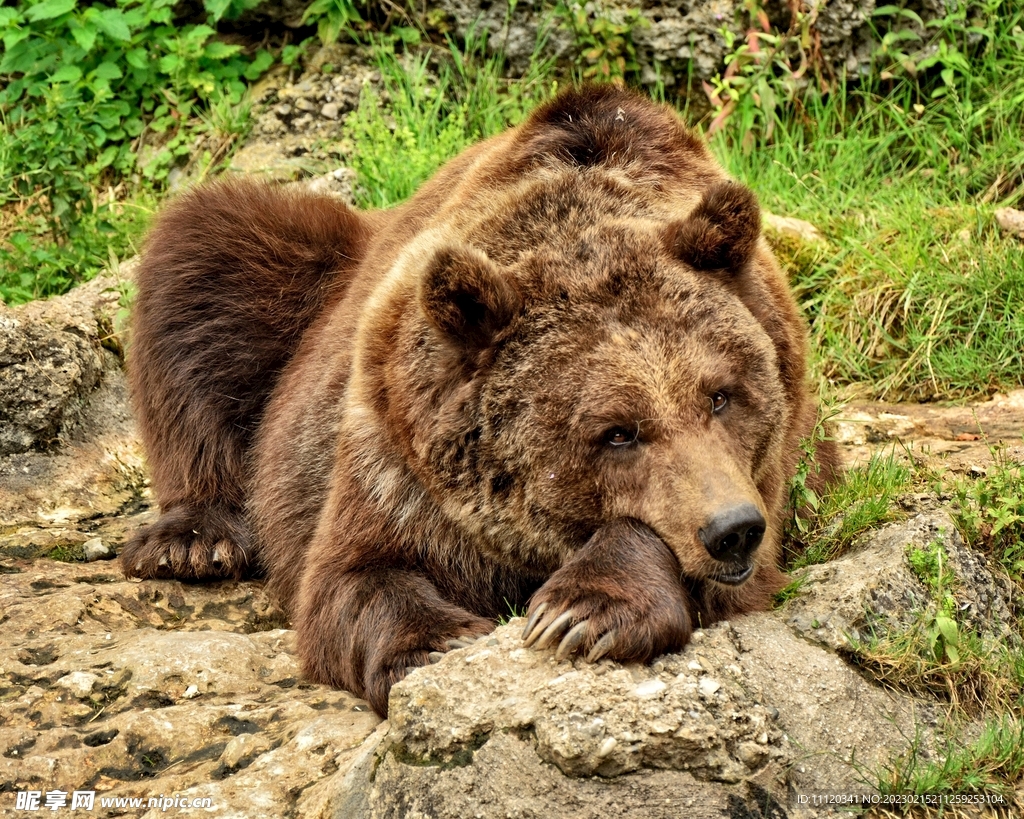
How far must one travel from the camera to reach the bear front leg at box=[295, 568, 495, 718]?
352cm

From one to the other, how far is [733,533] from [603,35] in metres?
5.06

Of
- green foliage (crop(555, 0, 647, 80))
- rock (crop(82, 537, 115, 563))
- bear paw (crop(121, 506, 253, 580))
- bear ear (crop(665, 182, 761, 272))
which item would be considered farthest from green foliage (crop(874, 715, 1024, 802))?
green foliage (crop(555, 0, 647, 80))

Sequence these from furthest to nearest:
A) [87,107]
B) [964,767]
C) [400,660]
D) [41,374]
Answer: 1. [87,107]
2. [41,374]
3. [400,660]
4. [964,767]

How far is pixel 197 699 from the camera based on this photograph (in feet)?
12.3

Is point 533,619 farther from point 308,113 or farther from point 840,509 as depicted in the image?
point 308,113

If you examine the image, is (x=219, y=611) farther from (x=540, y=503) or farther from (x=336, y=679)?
(x=540, y=503)

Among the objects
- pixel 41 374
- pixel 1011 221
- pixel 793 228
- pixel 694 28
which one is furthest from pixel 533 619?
pixel 694 28

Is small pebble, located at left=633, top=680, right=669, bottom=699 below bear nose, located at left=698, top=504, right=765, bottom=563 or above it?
below

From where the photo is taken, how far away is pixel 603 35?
7.47 meters

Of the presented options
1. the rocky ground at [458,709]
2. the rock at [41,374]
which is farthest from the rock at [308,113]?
the rocky ground at [458,709]

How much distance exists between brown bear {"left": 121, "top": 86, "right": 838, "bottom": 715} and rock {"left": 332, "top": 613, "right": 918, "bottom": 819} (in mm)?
138

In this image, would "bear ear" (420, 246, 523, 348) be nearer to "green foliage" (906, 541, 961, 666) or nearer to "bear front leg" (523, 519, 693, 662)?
"bear front leg" (523, 519, 693, 662)

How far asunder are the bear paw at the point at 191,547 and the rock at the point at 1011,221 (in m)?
4.18

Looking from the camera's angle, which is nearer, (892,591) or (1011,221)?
(892,591)
